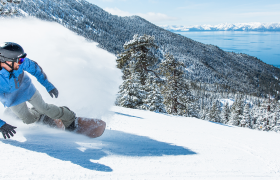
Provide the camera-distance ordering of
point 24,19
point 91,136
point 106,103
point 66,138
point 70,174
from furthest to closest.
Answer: point 24,19
point 106,103
point 91,136
point 66,138
point 70,174

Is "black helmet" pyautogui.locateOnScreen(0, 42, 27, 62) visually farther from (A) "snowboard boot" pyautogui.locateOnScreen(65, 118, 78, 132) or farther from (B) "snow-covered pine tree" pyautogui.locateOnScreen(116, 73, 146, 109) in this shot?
(B) "snow-covered pine tree" pyautogui.locateOnScreen(116, 73, 146, 109)

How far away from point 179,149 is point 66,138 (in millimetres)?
2499

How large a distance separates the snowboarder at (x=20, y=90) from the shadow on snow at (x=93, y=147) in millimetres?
353

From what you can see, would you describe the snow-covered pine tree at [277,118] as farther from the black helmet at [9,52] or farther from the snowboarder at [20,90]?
the black helmet at [9,52]

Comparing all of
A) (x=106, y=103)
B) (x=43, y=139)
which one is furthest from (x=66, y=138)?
(x=106, y=103)

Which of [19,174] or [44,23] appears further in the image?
[44,23]

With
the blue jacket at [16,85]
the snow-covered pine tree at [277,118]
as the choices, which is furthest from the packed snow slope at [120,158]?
the snow-covered pine tree at [277,118]

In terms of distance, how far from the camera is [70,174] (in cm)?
226

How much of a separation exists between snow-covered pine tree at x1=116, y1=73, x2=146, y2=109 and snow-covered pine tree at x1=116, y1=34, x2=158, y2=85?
3.63 ft

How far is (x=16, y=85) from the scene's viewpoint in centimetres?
291

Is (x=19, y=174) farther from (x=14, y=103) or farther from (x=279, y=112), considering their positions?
(x=279, y=112)

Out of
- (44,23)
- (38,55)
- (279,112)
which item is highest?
(44,23)

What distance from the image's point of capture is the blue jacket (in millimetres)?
2785

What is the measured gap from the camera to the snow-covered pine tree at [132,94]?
15.5 metres
